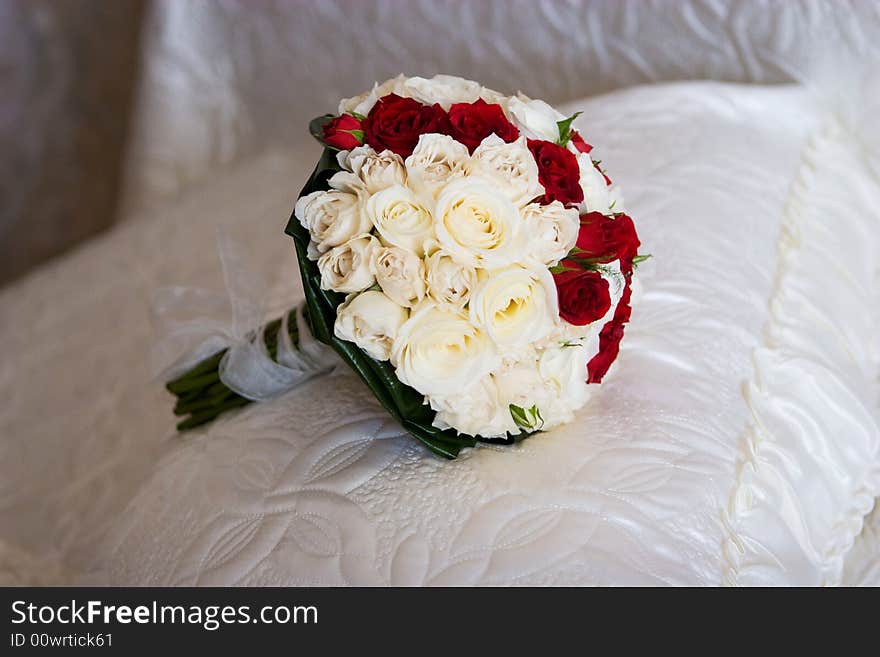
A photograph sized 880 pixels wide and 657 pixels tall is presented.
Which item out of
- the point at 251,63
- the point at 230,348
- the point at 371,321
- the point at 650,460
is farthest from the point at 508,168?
the point at 251,63

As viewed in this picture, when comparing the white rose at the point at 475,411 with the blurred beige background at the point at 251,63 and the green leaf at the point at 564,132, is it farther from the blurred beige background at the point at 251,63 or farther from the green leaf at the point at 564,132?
the blurred beige background at the point at 251,63

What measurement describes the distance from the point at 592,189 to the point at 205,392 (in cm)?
44

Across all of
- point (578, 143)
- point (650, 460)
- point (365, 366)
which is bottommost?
point (650, 460)

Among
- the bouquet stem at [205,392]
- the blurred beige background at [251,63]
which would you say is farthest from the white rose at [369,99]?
the blurred beige background at [251,63]

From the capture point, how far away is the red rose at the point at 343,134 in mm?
717

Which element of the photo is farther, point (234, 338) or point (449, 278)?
point (234, 338)

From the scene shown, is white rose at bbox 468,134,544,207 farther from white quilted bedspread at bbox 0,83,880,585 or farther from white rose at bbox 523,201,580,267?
white quilted bedspread at bbox 0,83,880,585

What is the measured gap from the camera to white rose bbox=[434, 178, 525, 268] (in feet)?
2.12

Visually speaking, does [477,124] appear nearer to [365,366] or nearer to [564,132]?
[564,132]

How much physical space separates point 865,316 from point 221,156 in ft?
3.61

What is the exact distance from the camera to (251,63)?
1.58 m

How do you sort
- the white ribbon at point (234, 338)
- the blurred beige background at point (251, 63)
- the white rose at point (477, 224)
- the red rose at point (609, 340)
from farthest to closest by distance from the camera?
the blurred beige background at point (251, 63) < the white ribbon at point (234, 338) < the red rose at point (609, 340) < the white rose at point (477, 224)

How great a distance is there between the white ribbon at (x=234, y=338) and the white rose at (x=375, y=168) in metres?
0.19

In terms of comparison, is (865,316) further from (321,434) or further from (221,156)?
(221,156)
